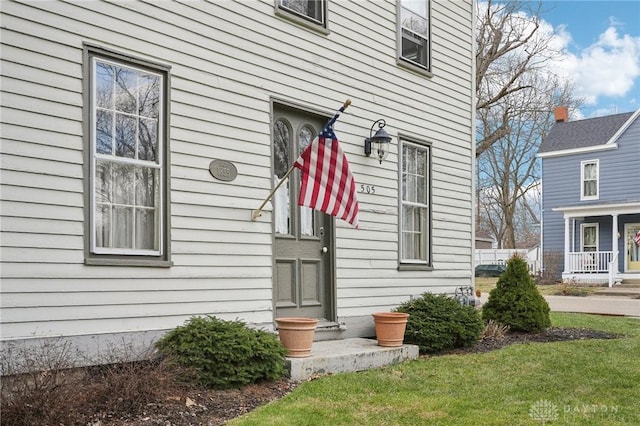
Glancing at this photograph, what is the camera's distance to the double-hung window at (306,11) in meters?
6.63

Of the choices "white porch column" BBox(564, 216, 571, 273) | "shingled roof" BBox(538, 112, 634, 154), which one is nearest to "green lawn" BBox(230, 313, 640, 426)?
"white porch column" BBox(564, 216, 571, 273)

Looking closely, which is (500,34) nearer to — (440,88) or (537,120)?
(537,120)

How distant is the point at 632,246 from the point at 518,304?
49.1ft

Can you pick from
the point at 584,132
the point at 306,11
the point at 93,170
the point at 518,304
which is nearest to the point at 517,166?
the point at 584,132

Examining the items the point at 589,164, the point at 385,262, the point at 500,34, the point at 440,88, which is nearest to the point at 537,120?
the point at 589,164

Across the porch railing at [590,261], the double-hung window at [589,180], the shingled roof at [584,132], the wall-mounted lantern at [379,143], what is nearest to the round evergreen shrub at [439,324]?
the wall-mounted lantern at [379,143]

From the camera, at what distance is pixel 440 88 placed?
359 inches

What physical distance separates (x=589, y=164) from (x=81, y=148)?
2187 centimetres

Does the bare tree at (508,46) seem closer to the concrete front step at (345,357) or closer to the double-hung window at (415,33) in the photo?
the double-hung window at (415,33)

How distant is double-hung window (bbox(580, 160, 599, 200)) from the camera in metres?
22.6

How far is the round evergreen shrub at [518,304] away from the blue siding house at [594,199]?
1298 centimetres

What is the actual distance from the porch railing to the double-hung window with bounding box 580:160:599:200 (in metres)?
2.15

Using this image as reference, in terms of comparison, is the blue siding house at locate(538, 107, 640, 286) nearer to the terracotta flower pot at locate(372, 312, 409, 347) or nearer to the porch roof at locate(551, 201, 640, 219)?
the porch roof at locate(551, 201, 640, 219)

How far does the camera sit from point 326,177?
5.97m
